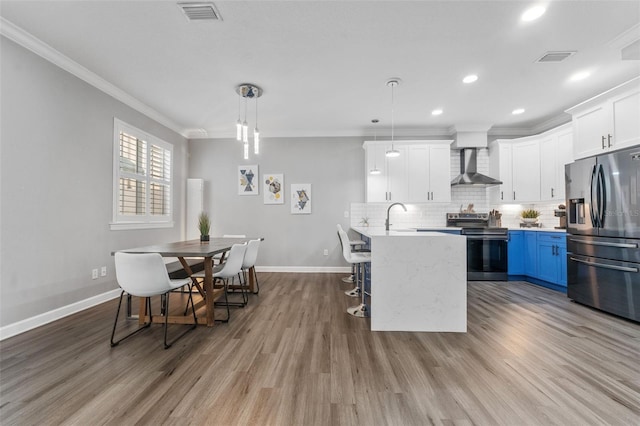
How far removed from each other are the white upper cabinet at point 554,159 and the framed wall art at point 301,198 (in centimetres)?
414

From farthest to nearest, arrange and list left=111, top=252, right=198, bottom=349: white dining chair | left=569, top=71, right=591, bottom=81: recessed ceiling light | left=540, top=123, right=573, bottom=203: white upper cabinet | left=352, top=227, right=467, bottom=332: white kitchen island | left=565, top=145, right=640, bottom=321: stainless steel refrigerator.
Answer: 1. left=540, top=123, right=573, bottom=203: white upper cabinet
2. left=569, top=71, right=591, bottom=81: recessed ceiling light
3. left=565, top=145, right=640, bottom=321: stainless steel refrigerator
4. left=352, top=227, right=467, bottom=332: white kitchen island
5. left=111, top=252, right=198, bottom=349: white dining chair

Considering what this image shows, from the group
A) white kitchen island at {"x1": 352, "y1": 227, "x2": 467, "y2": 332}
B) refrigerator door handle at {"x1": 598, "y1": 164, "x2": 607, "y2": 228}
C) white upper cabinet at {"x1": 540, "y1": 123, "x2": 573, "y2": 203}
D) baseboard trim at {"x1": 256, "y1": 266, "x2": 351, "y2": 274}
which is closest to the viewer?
white kitchen island at {"x1": 352, "y1": 227, "x2": 467, "y2": 332}

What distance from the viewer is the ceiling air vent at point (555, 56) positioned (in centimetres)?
290

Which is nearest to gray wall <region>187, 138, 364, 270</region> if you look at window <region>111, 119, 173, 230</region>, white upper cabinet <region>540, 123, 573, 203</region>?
window <region>111, 119, 173, 230</region>

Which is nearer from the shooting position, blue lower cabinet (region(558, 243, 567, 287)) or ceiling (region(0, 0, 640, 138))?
ceiling (region(0, 0, 640, 138))

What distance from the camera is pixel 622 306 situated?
2902 millimetres

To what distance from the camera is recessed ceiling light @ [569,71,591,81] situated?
3.34 m

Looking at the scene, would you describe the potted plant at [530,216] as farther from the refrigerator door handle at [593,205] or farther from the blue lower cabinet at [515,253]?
the refrigerator door handle at [593,205]

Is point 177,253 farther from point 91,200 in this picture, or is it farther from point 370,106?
point 370,106

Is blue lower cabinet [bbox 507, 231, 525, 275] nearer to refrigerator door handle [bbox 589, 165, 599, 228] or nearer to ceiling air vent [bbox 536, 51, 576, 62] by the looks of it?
refrigerator door handle [bbox 589, 165, 599, 228]

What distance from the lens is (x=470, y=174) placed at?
5.18 meters

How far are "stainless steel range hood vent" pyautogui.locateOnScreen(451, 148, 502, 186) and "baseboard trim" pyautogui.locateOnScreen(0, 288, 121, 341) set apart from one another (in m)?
5.79

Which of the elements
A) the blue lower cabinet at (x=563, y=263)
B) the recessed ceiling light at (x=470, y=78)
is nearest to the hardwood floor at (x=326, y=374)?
the blue lower cabinet at (x=563, y=263)

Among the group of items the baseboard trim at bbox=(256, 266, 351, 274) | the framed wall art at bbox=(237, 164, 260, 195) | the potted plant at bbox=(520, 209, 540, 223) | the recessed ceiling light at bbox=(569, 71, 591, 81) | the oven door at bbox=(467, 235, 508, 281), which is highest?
the recessed ceiling light at bbox=(569, 71, 591, 81)
